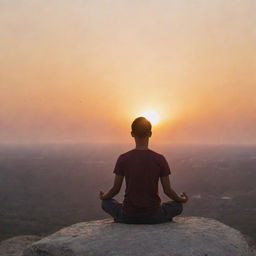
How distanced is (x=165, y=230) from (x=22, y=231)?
345ft

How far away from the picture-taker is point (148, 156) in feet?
29.0

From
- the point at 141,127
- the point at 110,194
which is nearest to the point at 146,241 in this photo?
the point at 110,194

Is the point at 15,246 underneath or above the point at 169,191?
underneath

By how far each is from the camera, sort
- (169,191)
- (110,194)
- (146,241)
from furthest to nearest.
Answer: (110,194) → (169,191) → (146,241)

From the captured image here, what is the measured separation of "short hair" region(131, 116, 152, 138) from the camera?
874 cm

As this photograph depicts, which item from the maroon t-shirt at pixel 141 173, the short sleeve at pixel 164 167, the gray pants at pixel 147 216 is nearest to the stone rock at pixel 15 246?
the gray pants at pixel 147 216

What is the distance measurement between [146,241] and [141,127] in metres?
2.09

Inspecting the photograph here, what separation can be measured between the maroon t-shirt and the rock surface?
569mm

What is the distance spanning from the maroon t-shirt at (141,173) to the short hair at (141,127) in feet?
1.08

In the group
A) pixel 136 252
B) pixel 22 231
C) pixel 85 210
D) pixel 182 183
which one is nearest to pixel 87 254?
pixel 136 252

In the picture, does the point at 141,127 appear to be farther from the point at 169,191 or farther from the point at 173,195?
the point at 173,195

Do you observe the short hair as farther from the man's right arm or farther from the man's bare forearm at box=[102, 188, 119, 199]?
the man's bare forearm at box=[102, 188, 119, 199]

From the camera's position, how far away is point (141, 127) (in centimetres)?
877

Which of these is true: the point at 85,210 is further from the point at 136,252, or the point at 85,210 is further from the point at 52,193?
the point at 136,252
